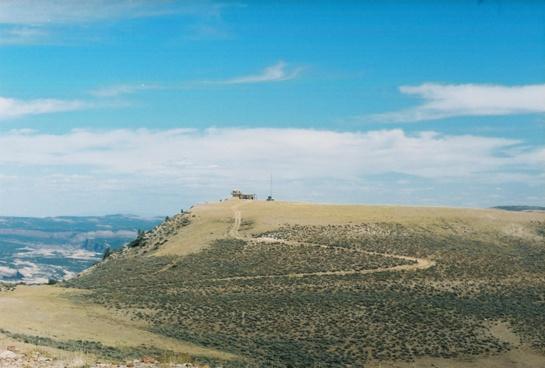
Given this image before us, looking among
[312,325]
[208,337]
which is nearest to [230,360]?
[208,337]

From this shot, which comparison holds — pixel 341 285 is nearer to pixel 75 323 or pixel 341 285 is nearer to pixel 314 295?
pixel 314 295

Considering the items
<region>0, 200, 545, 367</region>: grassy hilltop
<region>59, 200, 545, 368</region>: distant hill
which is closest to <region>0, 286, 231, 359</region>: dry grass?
<region>0, 200, 545, 367</region>: grassy hilltop

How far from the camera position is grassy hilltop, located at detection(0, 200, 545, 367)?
47.1m

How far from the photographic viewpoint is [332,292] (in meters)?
63.9

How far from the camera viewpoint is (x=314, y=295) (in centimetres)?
6253

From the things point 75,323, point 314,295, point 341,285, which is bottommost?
point 75,323

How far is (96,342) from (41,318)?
11.3 meters

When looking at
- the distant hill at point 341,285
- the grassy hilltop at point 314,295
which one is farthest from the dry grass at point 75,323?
the distant hill at point 341,285

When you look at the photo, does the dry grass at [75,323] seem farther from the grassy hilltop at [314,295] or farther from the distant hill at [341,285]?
the distant hill at [341,285]

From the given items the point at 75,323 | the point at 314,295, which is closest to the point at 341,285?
the point at 314,295

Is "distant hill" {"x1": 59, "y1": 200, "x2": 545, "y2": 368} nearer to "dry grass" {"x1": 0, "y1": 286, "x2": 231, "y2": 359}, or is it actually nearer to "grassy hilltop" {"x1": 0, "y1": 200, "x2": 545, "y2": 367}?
"grassy hilltop" {"x1": 0, "y1": 200, "x2": 545, "y2": 367}

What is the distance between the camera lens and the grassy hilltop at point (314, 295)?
1854 inches

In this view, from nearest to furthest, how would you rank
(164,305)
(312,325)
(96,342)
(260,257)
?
(96,342) → (312,325) → (164,305) → (260,257)

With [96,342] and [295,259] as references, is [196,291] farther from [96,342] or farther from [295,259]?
[96,342]
